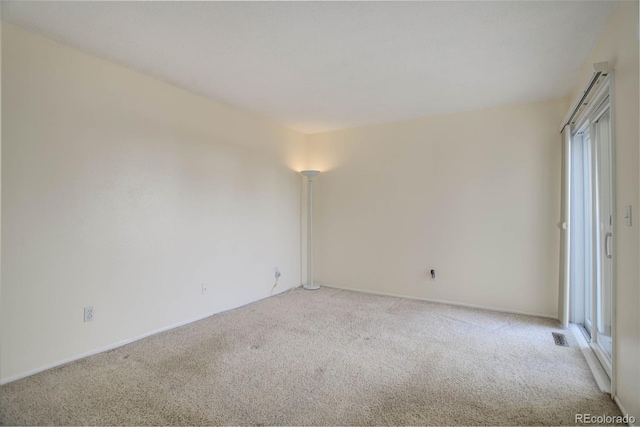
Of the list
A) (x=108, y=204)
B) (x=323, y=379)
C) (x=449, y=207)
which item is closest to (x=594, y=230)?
(x=449, y=207)

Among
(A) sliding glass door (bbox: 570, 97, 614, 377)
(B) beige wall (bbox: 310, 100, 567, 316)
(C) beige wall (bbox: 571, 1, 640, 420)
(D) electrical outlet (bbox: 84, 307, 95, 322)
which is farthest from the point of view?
(B) beige wall (bbox: 310, 100, 567, 316)

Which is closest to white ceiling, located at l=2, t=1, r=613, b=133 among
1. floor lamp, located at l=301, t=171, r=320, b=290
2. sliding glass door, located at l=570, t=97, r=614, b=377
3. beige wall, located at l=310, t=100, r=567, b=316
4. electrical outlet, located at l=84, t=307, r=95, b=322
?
beige wall, located at l=310, t=100, r=567, b=316

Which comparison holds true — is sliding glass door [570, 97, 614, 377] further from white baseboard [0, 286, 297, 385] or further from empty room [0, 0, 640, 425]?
white baseboard [0, 286, 297, 385]

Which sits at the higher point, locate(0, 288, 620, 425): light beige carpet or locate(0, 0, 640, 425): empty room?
locate(0, 0, 640, 425): empty room

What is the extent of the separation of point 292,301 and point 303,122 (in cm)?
234

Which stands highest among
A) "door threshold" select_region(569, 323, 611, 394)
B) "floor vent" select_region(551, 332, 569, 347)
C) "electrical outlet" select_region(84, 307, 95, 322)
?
"electrical outlet" select_region(84, 307, 95, 322)

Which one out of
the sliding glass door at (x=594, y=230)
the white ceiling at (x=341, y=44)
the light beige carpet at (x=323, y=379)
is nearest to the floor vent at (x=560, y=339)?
the light beige carpet at (x=323, y=379)

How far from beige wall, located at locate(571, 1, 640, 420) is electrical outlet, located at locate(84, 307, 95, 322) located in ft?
11.3

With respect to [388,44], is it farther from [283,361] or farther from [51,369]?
[51,369]

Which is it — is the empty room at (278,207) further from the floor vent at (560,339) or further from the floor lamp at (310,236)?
the floor lamp at (310,236)

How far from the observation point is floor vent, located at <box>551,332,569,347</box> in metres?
2.70

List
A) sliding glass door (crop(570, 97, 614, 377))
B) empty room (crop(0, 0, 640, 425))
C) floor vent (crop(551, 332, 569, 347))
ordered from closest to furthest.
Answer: empty room (crop(0, 0, 640, 425)) → sliding glass door (crop(570, 97, 614, 377)) → floor vent (crop(551, 332, 569, 347))

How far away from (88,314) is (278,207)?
2.42 metres

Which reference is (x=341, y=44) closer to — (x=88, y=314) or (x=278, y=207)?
(x=278, y=207)
